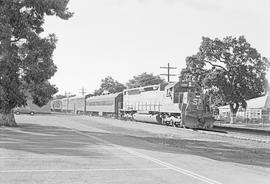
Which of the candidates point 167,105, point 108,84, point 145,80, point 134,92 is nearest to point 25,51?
point 167,105

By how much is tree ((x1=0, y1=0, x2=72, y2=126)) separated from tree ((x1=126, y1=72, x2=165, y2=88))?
294 feet

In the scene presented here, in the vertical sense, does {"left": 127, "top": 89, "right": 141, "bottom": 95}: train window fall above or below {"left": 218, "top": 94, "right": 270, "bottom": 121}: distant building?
above

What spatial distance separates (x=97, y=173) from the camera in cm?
1112

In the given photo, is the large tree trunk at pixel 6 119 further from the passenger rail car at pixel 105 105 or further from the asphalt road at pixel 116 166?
the passenger rail car at pixel 105 105

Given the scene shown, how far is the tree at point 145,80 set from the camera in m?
121

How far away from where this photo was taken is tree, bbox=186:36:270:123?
2205 inches

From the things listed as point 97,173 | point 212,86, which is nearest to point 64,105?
point 212,86

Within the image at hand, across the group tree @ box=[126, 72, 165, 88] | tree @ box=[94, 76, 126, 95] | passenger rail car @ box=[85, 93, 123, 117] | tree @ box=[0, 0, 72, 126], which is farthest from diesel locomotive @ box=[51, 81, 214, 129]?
tree @ box=[94, 76, 126, 95]

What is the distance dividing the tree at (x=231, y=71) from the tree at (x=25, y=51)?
98.7 feet

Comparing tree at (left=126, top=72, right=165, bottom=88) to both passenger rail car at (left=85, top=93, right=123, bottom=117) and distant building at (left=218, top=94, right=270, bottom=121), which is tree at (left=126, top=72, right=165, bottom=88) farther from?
distant building at (left=218, top=94, right=270, bottom=121)

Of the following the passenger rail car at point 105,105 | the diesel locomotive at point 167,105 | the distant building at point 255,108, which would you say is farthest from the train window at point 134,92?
the distant building at point 255,108

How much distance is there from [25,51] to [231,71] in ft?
115

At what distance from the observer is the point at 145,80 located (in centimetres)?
12244

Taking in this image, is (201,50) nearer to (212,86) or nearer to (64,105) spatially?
(212,86)
